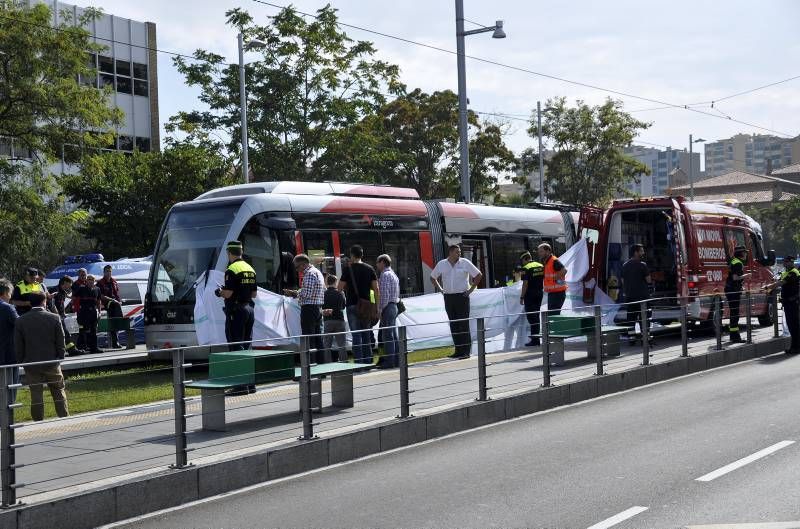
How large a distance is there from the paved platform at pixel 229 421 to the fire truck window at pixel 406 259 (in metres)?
6.33

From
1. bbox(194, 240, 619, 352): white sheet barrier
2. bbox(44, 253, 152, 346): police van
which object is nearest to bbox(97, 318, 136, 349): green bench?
bbox(44, 253, 152, 346): police van

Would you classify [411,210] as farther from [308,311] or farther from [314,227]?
[308,311]

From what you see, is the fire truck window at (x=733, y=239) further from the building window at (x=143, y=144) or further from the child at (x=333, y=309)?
the building window at (x=143, y=144)

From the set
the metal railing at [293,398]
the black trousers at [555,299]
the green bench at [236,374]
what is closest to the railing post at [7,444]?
the metal railing at [293,398]

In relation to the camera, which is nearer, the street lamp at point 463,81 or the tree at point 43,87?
the street lamp at point 463,81

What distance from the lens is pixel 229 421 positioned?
Result: 9.73 m

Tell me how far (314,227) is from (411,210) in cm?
308

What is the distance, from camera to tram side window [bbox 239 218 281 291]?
16.8 meters

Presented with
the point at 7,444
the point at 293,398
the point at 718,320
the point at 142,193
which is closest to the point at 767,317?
the point at 718,320

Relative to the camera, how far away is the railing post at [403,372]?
10227mm

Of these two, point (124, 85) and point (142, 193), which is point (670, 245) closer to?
point (142, 193)

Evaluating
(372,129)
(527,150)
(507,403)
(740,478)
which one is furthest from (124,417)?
(527,150)

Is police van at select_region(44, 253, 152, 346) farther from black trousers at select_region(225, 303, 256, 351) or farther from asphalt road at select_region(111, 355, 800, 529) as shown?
asphalt road at select_region(111, 355, 800, 529)

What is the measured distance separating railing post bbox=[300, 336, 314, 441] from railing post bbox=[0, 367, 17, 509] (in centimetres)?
282
